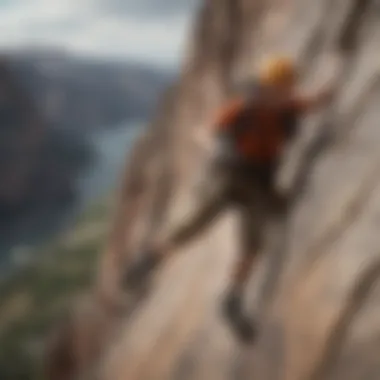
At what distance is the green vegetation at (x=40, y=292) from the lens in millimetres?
1590

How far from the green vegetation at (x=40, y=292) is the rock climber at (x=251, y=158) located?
398mm

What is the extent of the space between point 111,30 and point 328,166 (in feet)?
2.19

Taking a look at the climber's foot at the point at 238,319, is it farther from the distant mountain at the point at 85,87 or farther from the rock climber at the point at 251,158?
the distant mountain at the point at 85,87

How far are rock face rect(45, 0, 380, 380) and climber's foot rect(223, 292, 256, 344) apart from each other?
17mm

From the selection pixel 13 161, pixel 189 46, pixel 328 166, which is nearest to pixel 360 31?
pixel 328 166

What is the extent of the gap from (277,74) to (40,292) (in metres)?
0.65

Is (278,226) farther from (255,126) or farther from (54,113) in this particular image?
(54,113)

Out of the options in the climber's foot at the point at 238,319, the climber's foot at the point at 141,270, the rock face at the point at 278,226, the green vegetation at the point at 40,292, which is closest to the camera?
the rock face at the point at 278,226

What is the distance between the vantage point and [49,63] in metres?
1.70

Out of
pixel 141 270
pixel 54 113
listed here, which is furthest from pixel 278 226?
pixel 54 113

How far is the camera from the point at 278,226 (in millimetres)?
1237

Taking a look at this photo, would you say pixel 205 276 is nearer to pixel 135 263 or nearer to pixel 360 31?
pixel 135 263

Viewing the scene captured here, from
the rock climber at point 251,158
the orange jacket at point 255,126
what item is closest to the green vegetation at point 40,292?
the rock climber at point 251,158

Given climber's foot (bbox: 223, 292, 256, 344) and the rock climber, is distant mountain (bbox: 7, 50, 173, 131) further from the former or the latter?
climber's foot (bbox: 223, 292, 256, 344)
